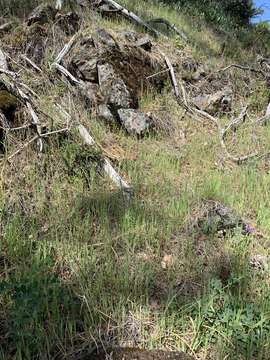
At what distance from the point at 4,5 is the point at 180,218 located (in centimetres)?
559

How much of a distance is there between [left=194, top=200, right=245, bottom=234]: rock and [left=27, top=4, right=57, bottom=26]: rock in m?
4.59

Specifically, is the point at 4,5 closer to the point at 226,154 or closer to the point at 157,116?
the point at 157,116

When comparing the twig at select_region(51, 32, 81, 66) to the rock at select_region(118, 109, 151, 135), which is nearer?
the rock at select_region(118, 109, 151, 135)

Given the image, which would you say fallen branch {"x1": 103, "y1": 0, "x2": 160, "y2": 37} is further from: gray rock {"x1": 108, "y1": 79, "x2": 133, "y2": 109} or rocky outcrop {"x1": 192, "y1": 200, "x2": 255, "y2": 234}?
rocky outcrop {"x1": 192, "y1": 200, "x2": 255, "y2": 234}

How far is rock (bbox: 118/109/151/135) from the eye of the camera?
214 inches

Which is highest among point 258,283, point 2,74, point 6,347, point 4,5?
point 4,5

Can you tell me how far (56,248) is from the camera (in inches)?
118

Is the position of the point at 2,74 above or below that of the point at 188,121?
above

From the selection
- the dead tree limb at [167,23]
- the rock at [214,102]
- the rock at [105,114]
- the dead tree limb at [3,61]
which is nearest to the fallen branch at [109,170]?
the rock at [105,114]

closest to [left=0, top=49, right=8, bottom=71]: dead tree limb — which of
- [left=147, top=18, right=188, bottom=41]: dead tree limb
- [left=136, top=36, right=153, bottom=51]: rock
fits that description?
[left=136, top=36, right=153, bottom=51]: rock

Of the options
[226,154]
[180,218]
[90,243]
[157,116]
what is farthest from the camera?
[157,116]

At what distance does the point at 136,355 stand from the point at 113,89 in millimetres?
4205

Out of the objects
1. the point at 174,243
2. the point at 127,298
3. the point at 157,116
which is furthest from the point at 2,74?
the point at 127,298

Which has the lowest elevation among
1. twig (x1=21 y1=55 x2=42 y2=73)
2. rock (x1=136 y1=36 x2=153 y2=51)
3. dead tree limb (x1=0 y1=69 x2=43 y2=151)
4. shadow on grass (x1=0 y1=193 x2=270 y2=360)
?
shadow on grass (x1=0 y1=193 x2=270 y2=360)
